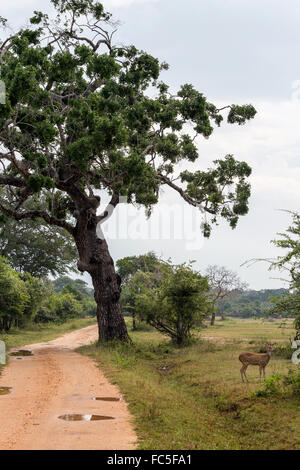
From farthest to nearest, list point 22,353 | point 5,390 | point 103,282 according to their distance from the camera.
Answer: point 103,282 → point 22,353 → point 5,390

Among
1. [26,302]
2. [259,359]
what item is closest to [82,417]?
[259,359]

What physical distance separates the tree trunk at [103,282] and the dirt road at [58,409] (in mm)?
4986

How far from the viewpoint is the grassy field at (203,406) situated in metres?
7.09

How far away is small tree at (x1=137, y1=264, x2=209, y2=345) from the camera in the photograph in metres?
20.9

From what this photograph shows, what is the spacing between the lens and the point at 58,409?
335 inches

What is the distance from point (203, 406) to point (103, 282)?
1079 cm

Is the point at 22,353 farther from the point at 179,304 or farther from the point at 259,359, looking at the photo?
the point at 259,359

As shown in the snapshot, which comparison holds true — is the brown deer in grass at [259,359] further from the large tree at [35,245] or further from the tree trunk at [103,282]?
the large tree at [35,245]

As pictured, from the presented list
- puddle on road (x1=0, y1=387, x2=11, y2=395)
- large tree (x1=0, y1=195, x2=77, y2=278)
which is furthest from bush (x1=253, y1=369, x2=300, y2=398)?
large tree (x1=0, y1=195, x2=77, y2=278)

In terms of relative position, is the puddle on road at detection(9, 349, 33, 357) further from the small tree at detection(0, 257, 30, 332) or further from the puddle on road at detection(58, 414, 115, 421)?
the puddle on road at detection(58, 414, 115, 421)

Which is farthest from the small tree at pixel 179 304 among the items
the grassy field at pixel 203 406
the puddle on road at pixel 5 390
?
the puddle on road at pixel 5 390
